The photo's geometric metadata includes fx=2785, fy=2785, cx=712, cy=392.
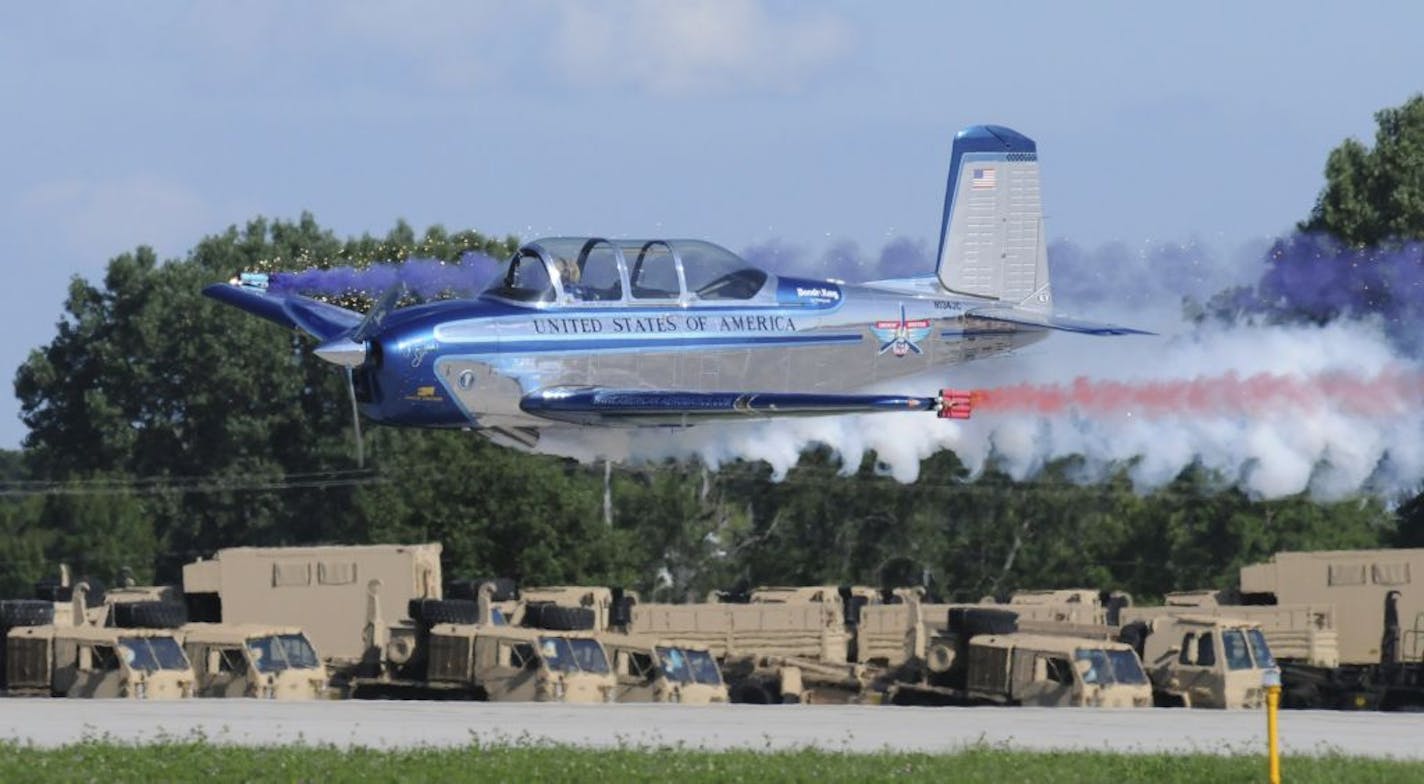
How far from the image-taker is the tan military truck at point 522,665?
36875 mm

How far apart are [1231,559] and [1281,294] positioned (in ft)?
106

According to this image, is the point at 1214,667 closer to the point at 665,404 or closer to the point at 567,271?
the point at 665,404

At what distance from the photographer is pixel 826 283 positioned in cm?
4194

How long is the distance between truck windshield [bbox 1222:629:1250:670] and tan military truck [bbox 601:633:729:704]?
698cm

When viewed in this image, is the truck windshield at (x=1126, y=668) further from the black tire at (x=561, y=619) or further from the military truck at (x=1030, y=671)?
the black tire at (x=561, y=619)

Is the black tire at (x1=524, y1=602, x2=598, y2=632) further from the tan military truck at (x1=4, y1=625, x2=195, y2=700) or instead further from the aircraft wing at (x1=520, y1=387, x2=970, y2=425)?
the tan military truck at (x1=4, y1=625, x2=195, y2=700)

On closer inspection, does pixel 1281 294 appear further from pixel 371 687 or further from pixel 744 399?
pixel 371 687

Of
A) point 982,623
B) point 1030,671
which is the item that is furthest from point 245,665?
point 1030,671

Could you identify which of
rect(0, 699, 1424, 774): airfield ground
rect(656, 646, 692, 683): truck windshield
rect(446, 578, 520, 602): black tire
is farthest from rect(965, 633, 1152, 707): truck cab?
rect(446, 578, 520, 602): black tire

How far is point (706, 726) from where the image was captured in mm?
31531

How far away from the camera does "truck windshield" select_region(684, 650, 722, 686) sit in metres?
38.2

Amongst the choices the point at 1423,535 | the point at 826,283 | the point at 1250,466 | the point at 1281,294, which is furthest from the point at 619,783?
the point at 1423,535

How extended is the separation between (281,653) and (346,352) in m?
4.31

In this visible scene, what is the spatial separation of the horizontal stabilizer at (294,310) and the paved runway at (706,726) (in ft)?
31.5
